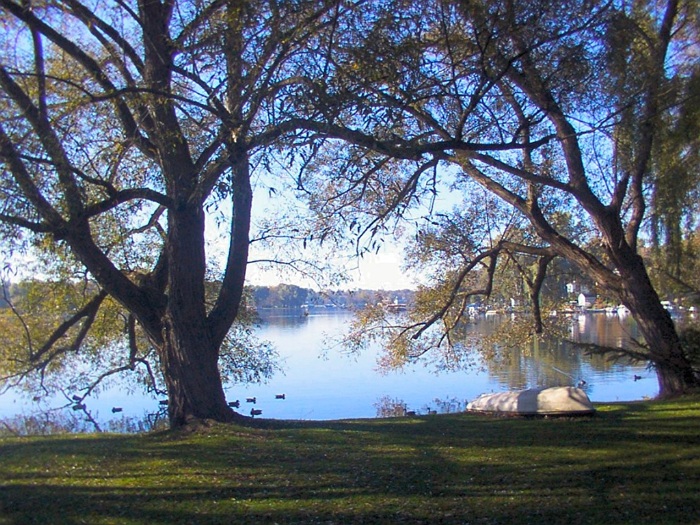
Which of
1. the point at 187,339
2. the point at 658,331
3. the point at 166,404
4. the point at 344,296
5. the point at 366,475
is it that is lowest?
the point at 366,475

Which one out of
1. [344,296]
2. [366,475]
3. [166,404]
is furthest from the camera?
[344,296]

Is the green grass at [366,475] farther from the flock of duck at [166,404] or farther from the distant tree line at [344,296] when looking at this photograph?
the distant tree line at [344,296]

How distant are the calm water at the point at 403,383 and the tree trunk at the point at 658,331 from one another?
2186 millimetres

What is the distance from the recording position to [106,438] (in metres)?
9.58

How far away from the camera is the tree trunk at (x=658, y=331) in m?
12.1

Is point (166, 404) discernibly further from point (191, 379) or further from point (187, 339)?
point (187, 339)

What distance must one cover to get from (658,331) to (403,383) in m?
10.3

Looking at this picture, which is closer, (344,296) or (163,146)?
(163,146)

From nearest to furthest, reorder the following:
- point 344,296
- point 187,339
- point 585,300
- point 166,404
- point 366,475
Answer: point 366,475 < point 187,339 < point 166,404 < point 344,296 < point 585,300

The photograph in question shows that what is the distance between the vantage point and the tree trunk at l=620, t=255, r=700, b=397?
1215 centimetres

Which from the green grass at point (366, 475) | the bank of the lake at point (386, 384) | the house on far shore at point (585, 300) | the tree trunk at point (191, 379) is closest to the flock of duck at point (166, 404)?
the bank of the lake at point (386, 384)

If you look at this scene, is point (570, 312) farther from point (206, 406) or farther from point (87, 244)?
point (87, 244)

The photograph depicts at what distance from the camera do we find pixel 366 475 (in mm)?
6777

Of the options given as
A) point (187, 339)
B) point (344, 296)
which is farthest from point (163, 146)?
point (344, 296)
